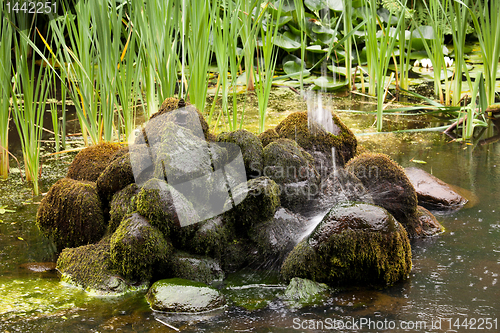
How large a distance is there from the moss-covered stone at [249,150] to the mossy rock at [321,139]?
492mm

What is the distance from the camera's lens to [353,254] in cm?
233

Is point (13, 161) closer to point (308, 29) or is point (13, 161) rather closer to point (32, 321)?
point (32, 321)

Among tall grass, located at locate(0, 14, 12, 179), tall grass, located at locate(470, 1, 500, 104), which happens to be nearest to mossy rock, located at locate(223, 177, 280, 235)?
tall grass, located at locate(0, 14, 12, 179)

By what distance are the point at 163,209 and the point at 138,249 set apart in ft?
0.79

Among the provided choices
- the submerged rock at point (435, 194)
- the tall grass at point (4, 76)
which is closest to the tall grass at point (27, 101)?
the tall grass at point (4, 76)

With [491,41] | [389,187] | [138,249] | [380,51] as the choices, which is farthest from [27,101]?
[491,41]

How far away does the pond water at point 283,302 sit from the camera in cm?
199

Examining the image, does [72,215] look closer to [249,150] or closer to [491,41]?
[249,150]

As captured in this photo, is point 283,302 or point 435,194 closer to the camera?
point 283,302

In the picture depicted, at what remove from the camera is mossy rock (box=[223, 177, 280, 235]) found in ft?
8.36

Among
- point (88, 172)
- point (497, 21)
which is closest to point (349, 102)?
point (497, 21)

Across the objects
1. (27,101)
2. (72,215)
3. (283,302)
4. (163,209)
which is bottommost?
(283,302)

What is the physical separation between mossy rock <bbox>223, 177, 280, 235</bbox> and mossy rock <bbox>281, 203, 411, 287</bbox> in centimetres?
32

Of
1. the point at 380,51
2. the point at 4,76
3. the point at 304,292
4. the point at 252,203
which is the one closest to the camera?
the point at 304,292
